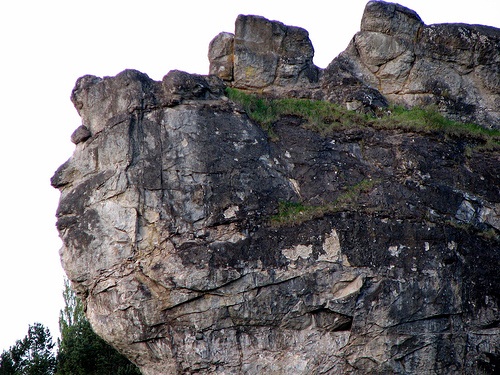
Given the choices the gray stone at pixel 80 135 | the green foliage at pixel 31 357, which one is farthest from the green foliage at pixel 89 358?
the gray stone at pixel 80 135

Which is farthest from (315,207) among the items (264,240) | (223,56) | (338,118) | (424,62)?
(424,62)

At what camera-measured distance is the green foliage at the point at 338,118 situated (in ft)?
60.8

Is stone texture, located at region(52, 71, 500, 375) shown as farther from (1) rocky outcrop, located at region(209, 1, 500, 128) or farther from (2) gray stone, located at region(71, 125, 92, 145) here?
(1) rocky outcrop, located at region(209, 1, 500, 128)

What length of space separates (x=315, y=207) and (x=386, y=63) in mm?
5023

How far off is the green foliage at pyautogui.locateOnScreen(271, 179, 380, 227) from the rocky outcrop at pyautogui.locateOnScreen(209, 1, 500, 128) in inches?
113

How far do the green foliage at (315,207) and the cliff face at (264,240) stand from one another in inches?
1.6

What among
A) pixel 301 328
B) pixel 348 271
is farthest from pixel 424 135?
pixel 301 328

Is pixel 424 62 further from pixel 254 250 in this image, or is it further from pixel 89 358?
pixel 89 358

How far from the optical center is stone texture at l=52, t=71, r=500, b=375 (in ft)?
53.4

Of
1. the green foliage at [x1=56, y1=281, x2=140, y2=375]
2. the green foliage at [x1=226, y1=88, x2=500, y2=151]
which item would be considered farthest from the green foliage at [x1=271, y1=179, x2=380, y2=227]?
the green foliage at [x1=56, y1=281, x2=140, y2=375]

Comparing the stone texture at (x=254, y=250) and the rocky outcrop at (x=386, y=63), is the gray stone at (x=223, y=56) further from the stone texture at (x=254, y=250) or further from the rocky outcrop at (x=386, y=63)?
the stone texture at (x=254, y=250)

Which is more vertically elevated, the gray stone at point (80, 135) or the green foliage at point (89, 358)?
the gray stone at point (80, 135)

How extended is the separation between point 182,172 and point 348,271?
3.82m

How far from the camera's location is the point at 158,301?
642 inches
